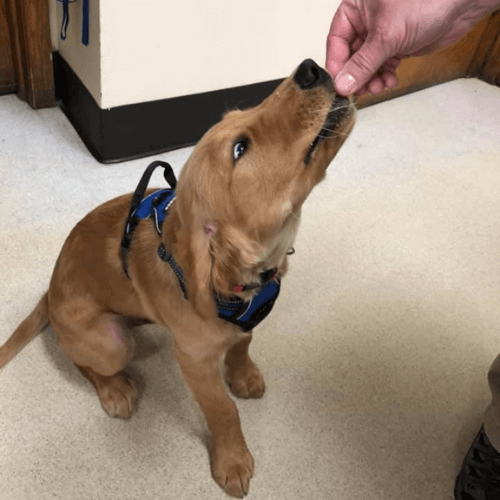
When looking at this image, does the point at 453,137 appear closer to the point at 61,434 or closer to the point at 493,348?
the point at 493,348

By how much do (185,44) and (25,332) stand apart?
1.21 meters

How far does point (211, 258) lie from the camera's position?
40.1 inches

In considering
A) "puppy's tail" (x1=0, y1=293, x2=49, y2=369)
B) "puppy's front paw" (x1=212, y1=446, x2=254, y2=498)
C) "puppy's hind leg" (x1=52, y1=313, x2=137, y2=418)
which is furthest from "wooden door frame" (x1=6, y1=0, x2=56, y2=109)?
"puppy's front paw" (x1=212, y1=446, x2=254, y2=498)

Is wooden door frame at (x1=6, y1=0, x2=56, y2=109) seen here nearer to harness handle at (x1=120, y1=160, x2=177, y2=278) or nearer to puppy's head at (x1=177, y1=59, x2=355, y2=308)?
harness handle at (x1=120, y1=160, x2=177, y2=278)

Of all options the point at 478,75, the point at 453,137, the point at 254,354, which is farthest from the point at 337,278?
the point at 478,75

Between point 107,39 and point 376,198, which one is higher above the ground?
point 107,39

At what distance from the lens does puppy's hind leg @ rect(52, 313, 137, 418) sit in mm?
1306

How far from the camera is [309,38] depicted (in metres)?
2.37

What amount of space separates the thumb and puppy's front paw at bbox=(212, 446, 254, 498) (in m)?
0.87

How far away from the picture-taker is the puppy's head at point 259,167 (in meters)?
0.98

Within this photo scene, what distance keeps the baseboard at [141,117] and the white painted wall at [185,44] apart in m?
0.04

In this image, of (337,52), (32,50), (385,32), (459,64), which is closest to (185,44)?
(32,50)

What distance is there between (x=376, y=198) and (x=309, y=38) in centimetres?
77


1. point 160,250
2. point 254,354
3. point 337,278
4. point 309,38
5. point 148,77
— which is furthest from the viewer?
point 309,38
